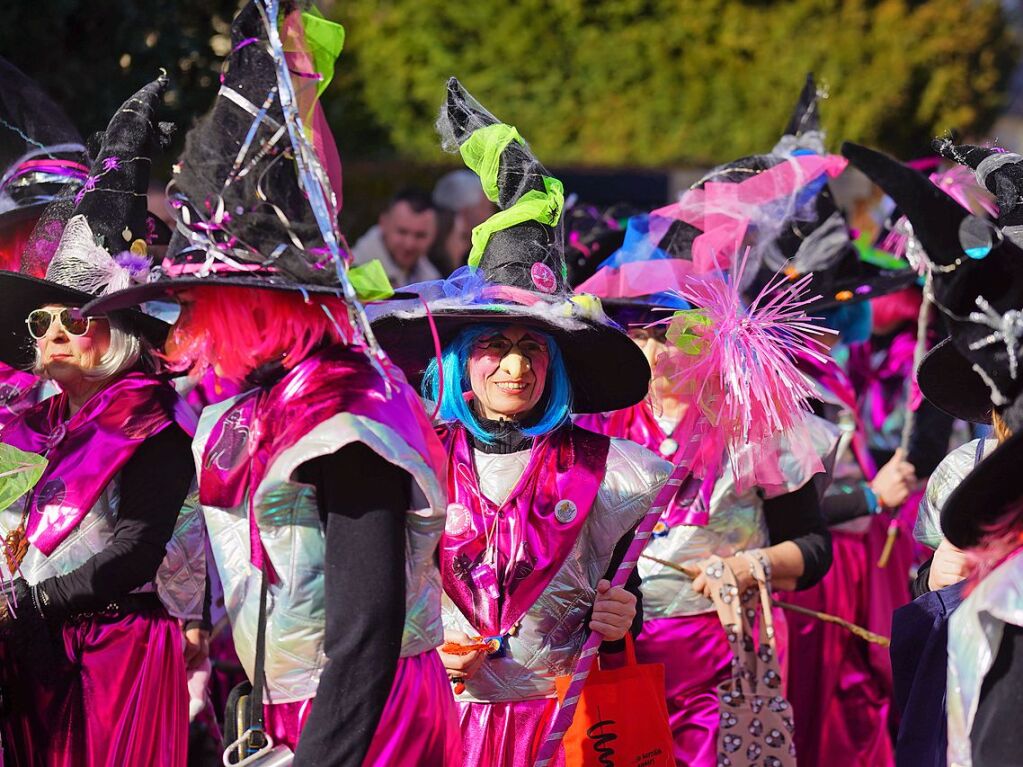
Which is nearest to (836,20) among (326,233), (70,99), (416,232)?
(416,232)

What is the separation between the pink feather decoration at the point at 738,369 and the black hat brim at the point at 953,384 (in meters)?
0.54

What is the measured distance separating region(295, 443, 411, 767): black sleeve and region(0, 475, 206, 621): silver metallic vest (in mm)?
1378

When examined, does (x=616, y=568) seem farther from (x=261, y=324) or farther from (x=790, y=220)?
(x=790, y=220)

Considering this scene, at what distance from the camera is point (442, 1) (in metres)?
17.0

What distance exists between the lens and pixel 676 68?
17.9 m

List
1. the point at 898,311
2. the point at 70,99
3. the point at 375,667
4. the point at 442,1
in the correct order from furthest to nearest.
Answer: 1. the point at 442,1
2. the point at 898,311
3. the point at 70,99
4. the point at 375,667

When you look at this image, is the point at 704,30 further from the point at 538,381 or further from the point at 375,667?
the point at 375,667

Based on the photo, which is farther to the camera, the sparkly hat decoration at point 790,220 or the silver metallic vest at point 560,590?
the sparkly hat decoration at point 790,220

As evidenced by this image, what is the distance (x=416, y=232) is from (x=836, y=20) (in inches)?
380

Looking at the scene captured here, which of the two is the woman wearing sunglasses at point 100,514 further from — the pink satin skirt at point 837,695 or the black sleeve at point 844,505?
the black sleeve at point 844,505

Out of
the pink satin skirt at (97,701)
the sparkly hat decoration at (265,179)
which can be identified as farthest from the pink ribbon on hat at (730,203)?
the sparkly hat decoration at (265,179)

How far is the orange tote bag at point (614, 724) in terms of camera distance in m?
3.67

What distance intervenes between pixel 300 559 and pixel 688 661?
2188 millimetres

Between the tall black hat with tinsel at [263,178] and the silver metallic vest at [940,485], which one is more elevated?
the tall black hat with tinsel at [263,178]
